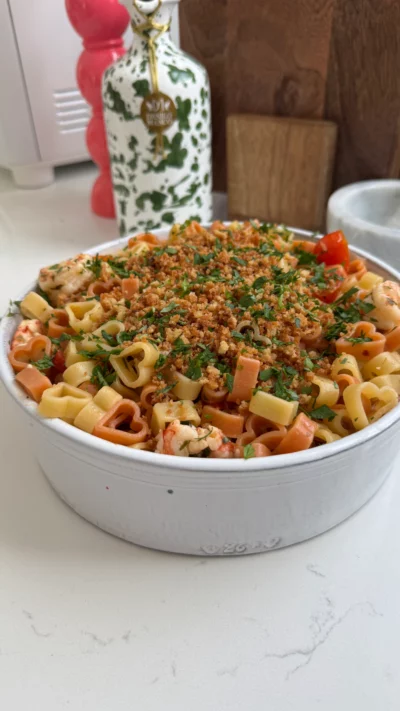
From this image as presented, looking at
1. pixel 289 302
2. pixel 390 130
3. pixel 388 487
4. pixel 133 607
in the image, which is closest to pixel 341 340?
pixel 289 302

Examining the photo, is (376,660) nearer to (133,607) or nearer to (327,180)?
(133,607)

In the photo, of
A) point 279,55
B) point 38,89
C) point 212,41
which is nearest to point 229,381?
point 279,55

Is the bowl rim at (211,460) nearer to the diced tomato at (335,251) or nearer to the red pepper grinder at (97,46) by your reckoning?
the diced tomato at (335,251)

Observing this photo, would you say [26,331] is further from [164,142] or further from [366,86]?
[366,86]

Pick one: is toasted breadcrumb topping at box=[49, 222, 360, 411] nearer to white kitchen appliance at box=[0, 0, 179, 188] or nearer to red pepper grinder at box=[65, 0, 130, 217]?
red pepper grinder at box=[65, 0, 130, 217]

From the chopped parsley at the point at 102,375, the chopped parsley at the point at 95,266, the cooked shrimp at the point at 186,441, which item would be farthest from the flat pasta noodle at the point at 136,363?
the chopped parsley at the point at 95,266

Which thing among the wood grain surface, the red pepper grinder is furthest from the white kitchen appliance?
the wood grain surface
